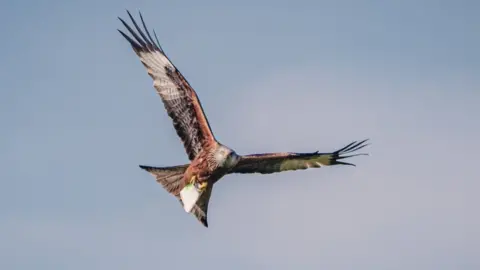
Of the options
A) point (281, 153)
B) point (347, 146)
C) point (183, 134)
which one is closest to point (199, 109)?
point (183, 134)

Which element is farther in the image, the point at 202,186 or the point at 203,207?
the point at 203,207

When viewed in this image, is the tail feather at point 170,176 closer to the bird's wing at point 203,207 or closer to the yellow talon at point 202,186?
the bird's wing at point 203,207

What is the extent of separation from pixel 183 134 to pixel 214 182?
98 centimetres

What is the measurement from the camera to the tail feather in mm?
11461

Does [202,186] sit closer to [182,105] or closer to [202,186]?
[202,186]

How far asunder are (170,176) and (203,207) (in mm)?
697

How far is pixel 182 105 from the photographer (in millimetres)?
11945

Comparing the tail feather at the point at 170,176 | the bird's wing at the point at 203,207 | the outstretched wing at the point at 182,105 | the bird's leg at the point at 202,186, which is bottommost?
the bird's wing at the point at 203,207

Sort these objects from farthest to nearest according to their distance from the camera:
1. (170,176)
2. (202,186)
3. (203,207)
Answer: (170,176) → (203,207) → (202,186)

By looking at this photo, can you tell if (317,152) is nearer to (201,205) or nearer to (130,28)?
(201,205)

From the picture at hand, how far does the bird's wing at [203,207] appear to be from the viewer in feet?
36.9

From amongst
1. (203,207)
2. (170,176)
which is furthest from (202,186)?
(170,176)

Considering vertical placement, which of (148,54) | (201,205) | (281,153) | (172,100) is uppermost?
(148,54)

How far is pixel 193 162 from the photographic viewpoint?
11.5 metres
